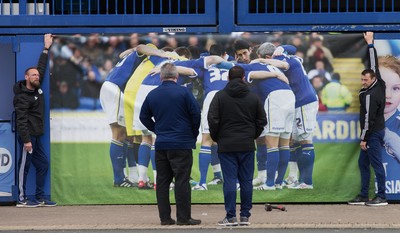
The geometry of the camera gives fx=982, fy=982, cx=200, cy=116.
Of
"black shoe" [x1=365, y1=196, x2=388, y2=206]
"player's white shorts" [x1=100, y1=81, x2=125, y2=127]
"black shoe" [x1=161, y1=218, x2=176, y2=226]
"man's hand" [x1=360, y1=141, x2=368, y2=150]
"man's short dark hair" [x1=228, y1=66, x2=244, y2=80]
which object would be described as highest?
"man's short dark hair" [x1=228, y1=66, x2=244, y2=80]

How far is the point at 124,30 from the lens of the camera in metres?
13.7

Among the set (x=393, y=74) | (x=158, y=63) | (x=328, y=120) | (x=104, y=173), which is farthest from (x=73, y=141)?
(x=393, y=74)

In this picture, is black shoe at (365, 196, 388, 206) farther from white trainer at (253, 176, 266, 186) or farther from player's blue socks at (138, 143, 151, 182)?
player's blue socks at (138, 143, 151, 182)

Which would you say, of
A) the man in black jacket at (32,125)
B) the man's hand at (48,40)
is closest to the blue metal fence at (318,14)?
the man's hand at (48,40)

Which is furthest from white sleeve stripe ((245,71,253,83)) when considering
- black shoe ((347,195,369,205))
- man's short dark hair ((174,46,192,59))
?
black shoe ((347,195,369,205))

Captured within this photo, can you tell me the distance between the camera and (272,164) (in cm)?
1334

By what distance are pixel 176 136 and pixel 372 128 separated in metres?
3.08

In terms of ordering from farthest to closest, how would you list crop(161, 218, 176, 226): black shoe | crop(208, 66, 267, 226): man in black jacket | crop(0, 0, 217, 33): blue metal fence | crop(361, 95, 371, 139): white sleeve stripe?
crop(0, 0, 217, 33): blue metal fence
crop(361, 95, 371, 139): white sleeve stripe
crop(161, 218, 176, 226): black shoe
crop(208, 66, 267, 226): man in black jacket

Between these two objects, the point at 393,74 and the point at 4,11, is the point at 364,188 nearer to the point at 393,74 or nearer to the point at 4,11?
the point at 393,74

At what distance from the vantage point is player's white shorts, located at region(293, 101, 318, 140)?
13328 mm

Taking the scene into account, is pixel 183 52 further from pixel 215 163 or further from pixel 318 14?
pixel 318 14

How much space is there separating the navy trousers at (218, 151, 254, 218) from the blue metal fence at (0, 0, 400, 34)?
287 centimetres

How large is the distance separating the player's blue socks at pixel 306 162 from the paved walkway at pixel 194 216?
0.38 m

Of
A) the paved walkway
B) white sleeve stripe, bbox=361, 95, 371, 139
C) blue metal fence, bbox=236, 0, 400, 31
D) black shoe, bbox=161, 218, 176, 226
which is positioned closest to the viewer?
the paved walkway
